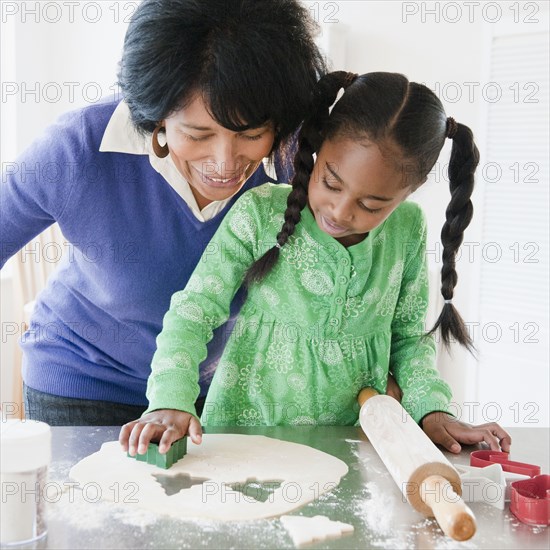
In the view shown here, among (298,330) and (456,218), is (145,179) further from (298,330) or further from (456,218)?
(456,218)

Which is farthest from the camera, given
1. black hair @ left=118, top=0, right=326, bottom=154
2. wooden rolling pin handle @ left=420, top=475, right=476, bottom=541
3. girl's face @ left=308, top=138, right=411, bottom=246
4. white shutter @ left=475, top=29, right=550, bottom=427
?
white shutter @ left=475, top=29, right=550, bottom=427

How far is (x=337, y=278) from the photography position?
1.26 meters

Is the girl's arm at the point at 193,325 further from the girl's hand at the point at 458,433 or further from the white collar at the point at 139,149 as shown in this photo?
the girl's hand at the point at 458,433

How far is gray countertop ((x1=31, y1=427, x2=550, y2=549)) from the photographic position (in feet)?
2.73

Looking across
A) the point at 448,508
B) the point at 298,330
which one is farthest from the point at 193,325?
the point at 448,508

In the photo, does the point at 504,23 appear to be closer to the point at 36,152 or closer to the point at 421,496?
the point at 36,152

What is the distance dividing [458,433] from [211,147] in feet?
1.86

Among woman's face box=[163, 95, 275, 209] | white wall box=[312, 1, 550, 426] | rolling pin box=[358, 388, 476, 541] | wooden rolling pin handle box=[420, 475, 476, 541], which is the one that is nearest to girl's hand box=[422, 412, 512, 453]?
rolling pin box=[358, 388, 476, 541]

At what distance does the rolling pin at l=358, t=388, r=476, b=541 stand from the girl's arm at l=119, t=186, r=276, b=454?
25cm

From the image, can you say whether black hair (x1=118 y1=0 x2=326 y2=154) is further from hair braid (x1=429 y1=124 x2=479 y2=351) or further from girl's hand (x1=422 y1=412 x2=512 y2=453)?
girl's hand (x1=422 y1=412 x2=512 y2=453)

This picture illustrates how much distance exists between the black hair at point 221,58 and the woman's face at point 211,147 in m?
0.02

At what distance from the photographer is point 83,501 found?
91cm

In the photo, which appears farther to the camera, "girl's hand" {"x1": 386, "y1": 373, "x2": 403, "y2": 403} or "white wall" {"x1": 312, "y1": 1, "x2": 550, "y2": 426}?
"white wall" {"x1": 312, "y1": 1, "x2": 550, "y2": 426}

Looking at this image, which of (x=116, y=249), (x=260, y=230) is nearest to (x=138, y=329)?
(x=116, y=249)
